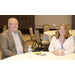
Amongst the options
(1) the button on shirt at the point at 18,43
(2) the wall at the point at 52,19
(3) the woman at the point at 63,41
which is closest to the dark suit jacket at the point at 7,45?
(1) the button on shirt at the point at 18,43

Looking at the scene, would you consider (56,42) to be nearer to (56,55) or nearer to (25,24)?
(56,55)

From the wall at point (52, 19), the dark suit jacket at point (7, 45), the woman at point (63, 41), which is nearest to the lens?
the dark suit jacket at point (7, 45)

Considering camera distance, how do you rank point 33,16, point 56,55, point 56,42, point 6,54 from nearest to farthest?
1. point 56,55
2. point 6,54
3. point 56,42
4. point 33,16

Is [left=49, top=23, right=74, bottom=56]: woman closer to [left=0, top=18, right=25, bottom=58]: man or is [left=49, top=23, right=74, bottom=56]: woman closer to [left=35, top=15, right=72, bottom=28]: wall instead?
[left=0, top=18, right=25, bottom=58]: man

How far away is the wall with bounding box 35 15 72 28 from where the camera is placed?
12.0m

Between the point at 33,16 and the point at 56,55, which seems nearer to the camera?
the point at 56,55

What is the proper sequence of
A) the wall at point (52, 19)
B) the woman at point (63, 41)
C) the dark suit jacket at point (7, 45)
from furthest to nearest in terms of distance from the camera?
the wall at point (52, 19)
the woman at point (63, 41)
the dark suit jacket at point (7, 45)

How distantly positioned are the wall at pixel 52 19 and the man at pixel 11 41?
9.78 m

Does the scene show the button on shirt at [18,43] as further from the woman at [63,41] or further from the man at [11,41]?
the woman at [63,41]

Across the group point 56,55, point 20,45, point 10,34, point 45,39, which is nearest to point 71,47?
point 56,55

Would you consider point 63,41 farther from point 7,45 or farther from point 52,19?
point 52,19

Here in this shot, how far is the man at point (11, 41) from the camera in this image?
247 cm

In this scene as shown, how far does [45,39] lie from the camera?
5.38 meters

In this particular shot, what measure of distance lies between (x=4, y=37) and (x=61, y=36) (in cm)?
123
